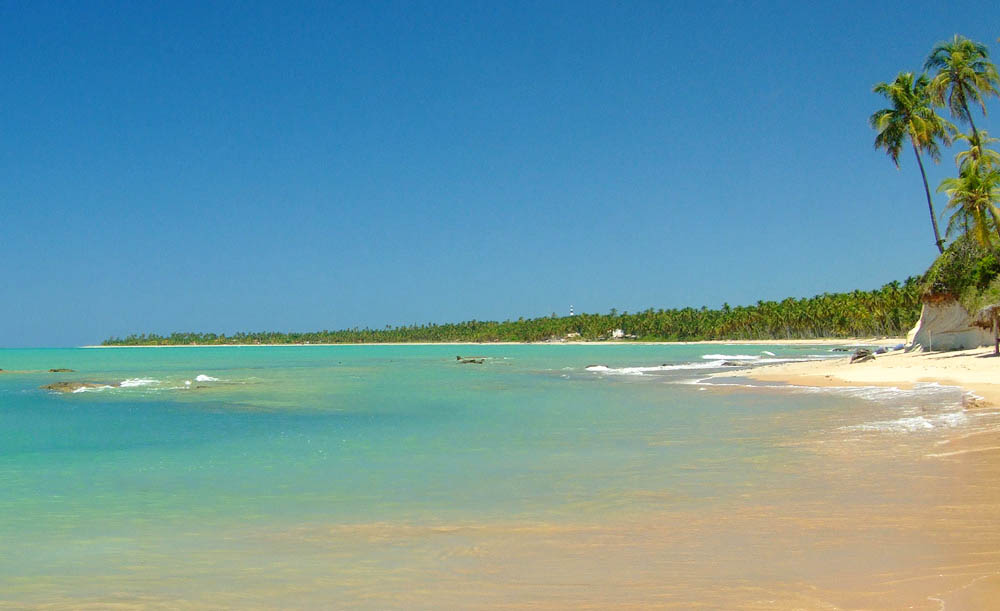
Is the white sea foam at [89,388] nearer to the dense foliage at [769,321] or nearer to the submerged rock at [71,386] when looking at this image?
the submerged rock at [71,386]

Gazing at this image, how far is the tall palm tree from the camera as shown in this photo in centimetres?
4000

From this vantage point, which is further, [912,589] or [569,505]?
[569,505]

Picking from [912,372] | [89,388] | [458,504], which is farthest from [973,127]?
[89,388]

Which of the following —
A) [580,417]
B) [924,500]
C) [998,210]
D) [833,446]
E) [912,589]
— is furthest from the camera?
[998,210]

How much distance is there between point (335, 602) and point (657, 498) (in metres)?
4.60

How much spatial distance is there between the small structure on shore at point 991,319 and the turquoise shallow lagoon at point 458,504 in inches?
→ 470

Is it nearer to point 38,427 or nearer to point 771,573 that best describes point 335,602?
point 771,573

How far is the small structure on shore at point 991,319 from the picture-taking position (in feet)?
93.4

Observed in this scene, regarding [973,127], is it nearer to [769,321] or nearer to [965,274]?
A: [965,274]

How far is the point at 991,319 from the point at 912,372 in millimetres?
4721

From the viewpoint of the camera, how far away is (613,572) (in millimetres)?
6121

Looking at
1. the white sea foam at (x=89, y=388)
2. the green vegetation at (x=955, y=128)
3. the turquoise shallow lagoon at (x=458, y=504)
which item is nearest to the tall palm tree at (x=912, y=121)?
the green vegetation at (x=955, y=128)

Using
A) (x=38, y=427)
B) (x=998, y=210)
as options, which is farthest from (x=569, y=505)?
(x=998, y=210)

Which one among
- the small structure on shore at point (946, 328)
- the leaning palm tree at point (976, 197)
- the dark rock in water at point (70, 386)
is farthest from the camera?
the dark rock in water at point (70, 386)
